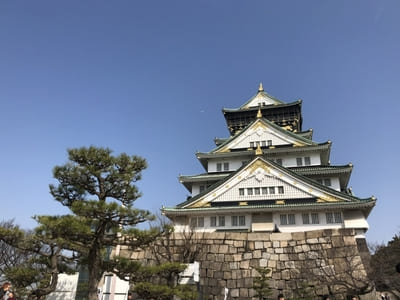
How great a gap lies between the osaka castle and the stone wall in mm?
2115

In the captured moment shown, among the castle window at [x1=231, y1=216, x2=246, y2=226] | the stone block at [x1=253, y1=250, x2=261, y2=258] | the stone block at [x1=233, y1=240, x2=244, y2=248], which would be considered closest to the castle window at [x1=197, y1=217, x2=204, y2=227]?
the castle window at [x1=231, y1=216, x2=246, y2=226]

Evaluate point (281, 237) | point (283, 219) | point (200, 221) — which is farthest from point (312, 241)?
point (200, 221)

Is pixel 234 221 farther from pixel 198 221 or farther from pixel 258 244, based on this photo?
pixel 258 244

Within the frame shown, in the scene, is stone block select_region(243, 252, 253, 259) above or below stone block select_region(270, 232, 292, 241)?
below

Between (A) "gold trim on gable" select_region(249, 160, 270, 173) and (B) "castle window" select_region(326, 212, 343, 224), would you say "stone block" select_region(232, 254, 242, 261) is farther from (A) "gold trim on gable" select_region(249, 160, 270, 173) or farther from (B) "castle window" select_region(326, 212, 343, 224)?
(A) "gold trim on gable" select_region(249, 160, 270, 173)

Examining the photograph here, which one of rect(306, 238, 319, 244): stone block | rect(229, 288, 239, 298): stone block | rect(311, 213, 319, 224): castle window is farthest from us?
rect(311, 213, 319, 224): castle window

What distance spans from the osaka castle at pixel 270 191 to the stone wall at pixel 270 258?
2.12m

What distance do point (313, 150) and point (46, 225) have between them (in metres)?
20.9

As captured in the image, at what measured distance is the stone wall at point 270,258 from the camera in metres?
13.3

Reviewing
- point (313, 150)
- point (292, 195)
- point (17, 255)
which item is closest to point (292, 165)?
point (313, 150)

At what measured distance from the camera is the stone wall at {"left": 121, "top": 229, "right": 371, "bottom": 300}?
43.6ft

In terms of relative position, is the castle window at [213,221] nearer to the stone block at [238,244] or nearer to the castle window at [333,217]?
the stone block at [238,244]

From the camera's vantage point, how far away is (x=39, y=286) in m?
8.83

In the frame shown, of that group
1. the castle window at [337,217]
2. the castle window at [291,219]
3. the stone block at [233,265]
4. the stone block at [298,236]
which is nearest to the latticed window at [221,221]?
the castle window at [291,219]
